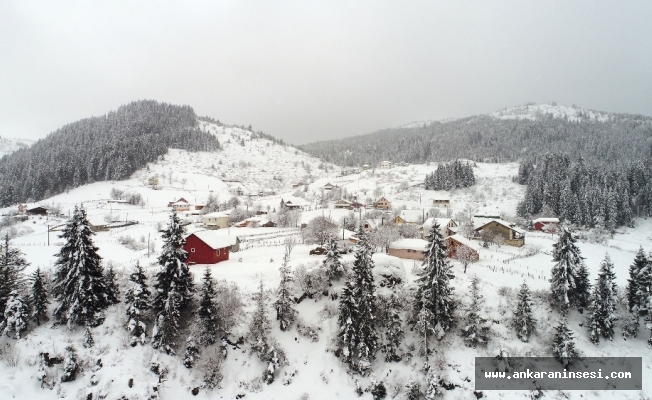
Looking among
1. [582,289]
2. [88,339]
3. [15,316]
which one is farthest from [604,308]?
[15,316]

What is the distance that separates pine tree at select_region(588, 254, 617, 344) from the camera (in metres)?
25.7

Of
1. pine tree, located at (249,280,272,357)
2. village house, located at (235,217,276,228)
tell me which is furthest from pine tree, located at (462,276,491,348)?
village house, located at (235,217,276,228)

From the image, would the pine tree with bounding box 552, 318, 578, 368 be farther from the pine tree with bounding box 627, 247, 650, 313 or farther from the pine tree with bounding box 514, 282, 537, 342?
the pine tree with bounding box 627, 247, 650, 313

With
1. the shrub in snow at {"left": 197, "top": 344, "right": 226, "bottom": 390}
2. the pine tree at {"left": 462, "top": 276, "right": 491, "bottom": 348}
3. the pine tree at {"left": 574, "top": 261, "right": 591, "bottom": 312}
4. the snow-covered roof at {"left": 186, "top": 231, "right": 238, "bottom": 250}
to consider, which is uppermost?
the snow-covered roof at {"left": 186, "top": 231, "right": 238, "bottom": 250}

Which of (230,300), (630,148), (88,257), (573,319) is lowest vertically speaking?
(573,319)

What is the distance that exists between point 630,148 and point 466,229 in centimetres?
14260

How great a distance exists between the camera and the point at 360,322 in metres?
25.5

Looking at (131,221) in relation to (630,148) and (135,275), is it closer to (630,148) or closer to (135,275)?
(135,275)

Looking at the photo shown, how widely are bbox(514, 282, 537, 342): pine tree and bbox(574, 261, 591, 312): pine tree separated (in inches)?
220

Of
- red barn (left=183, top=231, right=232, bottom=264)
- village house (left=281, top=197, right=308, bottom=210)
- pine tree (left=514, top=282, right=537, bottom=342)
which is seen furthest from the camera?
village house (left=281, top=197, right=308, bottom=210)

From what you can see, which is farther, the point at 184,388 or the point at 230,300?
the point at 230,300

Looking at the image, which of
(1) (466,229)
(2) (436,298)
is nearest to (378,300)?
(2) (436,298)

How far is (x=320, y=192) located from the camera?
123 meters

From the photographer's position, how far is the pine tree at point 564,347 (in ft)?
80.0
